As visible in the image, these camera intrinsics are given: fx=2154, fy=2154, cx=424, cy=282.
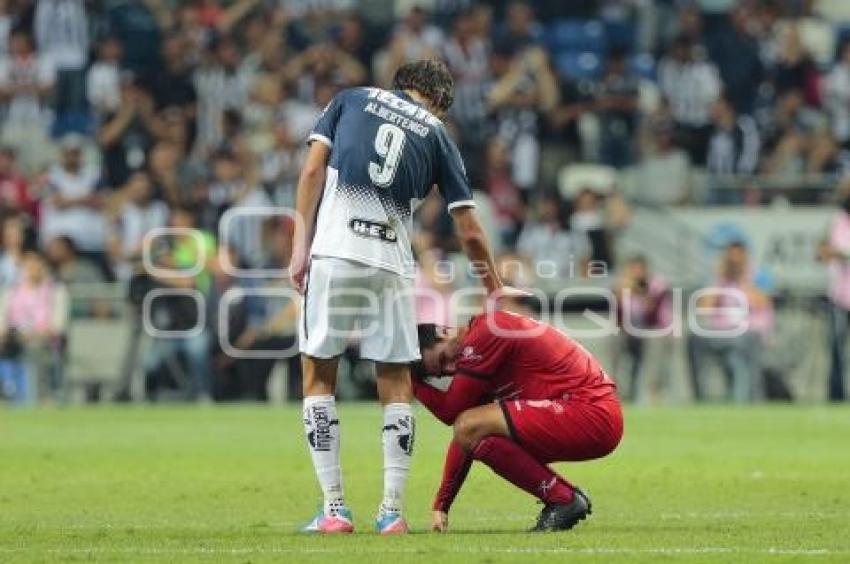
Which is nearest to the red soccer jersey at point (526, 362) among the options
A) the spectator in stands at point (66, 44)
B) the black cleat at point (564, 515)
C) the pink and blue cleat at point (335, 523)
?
the black cleat at point (564, 515)

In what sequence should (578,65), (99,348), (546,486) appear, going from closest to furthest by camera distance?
(546,486), (99,348), (578,65)

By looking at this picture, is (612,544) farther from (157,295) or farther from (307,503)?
(157,295)

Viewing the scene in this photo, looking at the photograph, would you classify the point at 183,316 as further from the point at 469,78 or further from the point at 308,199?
the point at 308,199

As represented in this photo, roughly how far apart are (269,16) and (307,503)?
16914mm

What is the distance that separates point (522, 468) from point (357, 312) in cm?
114

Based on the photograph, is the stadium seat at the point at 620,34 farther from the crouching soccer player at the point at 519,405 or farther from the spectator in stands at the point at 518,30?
the crouching soccer player at the point at 519,405

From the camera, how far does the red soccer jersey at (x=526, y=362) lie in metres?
10.7

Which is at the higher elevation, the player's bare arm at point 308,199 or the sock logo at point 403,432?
the player's bare arm at point 308,199

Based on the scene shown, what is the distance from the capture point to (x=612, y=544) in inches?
399

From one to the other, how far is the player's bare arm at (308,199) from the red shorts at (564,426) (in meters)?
1.24

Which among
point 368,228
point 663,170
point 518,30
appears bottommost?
point 663,170

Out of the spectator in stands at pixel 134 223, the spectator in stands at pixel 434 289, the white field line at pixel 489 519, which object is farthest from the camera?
the spectator in stands at pixel 134 223

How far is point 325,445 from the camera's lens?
10.6 metres

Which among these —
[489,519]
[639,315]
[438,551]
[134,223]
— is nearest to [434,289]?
[639,315]
